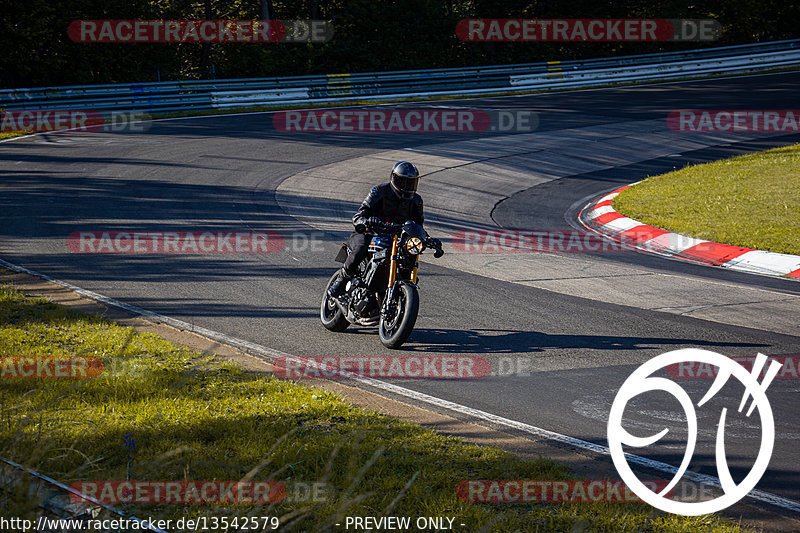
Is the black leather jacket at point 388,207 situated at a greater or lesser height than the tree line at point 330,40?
lesser

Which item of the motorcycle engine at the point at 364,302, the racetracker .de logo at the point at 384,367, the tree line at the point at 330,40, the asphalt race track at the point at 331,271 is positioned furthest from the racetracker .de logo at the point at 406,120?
the racetracker .de logo at the point at 384,367

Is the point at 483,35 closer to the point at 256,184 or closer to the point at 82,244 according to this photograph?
the point at 256,184

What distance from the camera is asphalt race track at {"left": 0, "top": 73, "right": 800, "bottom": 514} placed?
6.67m

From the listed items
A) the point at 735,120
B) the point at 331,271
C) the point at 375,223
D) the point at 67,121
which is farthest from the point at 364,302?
the point at 735,120

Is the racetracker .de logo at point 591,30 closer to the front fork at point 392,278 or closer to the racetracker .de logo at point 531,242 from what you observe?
the racetracker .de logo at point 531,242

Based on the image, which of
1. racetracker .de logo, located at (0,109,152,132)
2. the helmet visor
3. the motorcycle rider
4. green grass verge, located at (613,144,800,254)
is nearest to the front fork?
the motorcycle rider

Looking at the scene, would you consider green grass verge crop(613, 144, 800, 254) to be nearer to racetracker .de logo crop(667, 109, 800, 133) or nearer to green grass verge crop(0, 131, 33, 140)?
racetracker .de logo crop(667, 109, 800, 133)

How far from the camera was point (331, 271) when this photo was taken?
11273 millimetres

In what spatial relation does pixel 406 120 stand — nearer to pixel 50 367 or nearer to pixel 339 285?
pixel 339 285

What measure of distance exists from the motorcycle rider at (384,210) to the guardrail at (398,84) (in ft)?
65.7

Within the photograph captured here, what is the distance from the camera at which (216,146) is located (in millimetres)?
21469

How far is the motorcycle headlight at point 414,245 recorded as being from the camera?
7727mm

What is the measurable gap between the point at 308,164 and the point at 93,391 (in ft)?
46.8

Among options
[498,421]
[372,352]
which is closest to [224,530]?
[498,421]
